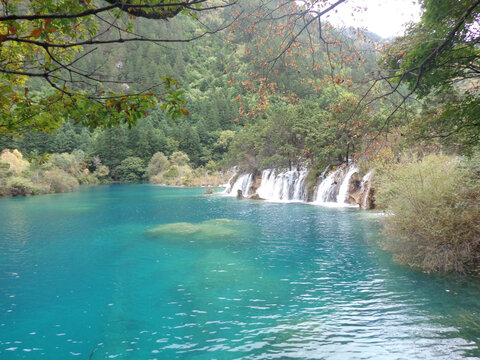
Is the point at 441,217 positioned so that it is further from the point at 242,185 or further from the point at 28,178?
the point at 28,178

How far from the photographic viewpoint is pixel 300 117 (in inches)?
1356

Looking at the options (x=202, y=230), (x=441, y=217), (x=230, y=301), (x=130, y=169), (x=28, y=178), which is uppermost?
(x=130, y=169)

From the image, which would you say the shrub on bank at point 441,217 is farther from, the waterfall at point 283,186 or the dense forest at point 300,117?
the waterfall at point 283,186

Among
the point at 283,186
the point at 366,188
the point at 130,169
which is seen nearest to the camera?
the point at 366,188

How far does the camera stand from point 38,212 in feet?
86.4

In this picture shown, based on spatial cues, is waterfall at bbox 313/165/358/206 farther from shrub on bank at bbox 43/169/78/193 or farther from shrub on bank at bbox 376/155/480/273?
shrub on bank at bbox 43/169/78/193

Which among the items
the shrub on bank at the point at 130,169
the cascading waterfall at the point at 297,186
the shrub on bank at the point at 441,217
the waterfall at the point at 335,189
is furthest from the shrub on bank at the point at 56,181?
the shrub on bank at the point at 441,217

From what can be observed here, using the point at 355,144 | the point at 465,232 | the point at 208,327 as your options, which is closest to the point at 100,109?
the point at 208,327

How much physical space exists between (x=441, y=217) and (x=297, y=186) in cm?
2287

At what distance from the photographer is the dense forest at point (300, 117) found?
553 cm

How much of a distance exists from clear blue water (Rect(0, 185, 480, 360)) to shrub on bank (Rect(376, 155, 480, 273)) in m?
0.72

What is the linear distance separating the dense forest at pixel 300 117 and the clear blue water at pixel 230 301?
2369 mm

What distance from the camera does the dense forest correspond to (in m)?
5.53

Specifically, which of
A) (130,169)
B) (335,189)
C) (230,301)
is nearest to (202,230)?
(230,301)
